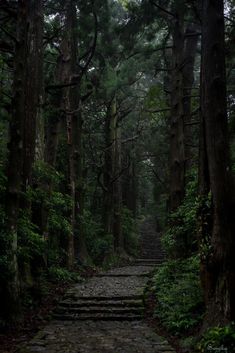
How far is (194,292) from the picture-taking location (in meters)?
8.69

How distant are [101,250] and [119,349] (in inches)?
541

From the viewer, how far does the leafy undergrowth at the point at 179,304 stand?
24.5 feet

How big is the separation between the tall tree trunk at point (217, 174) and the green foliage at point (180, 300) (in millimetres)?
1002

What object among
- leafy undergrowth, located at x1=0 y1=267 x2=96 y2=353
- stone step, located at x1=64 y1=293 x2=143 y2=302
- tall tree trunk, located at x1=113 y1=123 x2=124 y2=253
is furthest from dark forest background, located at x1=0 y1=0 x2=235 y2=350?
stone step, located at x1=64 y1=293 x2=143 y2=302

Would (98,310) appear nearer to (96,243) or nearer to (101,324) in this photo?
(101,324)

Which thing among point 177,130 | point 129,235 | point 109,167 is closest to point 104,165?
point 109,167

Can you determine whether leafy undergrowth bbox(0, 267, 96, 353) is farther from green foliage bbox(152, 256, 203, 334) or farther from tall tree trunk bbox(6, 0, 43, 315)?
Result: green foliage bbox(152, 256, 203, 334)

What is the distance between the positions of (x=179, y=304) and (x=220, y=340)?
3120mm

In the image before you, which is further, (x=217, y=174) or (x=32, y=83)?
(x=32, y=83)

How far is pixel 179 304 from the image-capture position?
8789mm

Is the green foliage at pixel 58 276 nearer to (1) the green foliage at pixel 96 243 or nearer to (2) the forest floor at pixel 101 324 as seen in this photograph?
(2) the forest floor at pixel 101 324

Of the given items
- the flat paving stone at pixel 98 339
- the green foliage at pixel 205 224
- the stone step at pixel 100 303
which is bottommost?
the flat paving stone at pixel 98 339

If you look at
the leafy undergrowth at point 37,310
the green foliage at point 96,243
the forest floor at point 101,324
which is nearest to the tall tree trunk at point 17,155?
the leafy undergrowth at point 37,310

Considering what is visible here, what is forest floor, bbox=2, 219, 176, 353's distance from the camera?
6930mm
